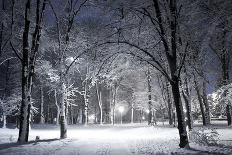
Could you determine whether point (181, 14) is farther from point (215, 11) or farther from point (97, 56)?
point (97, 56)

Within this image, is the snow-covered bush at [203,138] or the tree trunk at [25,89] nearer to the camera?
the snow-covered bush at [203,138]

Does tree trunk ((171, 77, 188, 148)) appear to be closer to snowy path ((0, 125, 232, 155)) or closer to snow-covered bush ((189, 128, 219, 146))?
snowy path ((0, 125, 232, 155))

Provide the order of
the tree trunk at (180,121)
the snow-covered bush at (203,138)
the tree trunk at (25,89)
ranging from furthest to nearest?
1. the tree trunk at (25,89)
2. the snow-covered bush at (203,138)
3. the tree trunk at (180,121)

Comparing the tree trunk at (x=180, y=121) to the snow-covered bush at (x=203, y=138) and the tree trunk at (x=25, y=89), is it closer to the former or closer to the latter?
the snow-covered bush at (x=203, y=138)

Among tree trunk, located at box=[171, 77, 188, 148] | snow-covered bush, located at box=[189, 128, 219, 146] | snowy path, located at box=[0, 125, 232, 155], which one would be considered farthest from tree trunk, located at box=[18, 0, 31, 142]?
snow-covered bush, located at box=[189, 128, 219, 146]

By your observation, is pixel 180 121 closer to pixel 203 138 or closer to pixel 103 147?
pixel 203 138

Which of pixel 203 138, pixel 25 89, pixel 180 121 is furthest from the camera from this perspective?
pixel 25 89

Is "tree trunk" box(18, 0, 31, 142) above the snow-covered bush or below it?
above

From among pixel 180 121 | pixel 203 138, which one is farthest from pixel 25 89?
pixel 203 138

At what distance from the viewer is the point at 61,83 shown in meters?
21.5

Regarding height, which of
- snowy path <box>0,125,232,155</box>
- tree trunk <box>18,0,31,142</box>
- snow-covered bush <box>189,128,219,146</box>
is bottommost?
snowy path <box>0,125,232,155</box>

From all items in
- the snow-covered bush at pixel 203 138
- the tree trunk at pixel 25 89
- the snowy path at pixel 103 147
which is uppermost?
the tree trunk at pixel 25 89

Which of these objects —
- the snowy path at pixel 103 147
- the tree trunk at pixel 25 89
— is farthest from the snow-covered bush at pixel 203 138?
the tree trunk at pixel 25 89

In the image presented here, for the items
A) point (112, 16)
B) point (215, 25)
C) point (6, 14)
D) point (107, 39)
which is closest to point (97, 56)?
point (107, 39)
